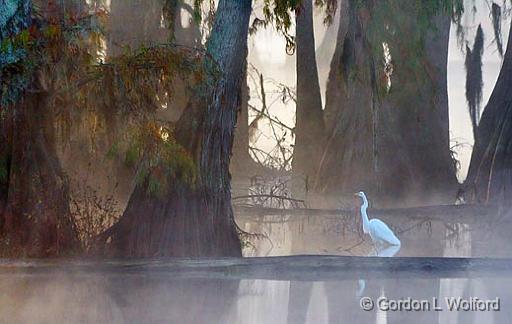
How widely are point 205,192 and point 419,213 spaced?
5.60 meters

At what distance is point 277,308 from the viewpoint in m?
8.89

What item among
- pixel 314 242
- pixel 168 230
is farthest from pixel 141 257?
pixel 314 242

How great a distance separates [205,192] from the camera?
1075cm

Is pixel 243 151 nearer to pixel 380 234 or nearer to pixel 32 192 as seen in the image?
pixel 380 234

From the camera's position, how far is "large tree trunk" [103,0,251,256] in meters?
10.5

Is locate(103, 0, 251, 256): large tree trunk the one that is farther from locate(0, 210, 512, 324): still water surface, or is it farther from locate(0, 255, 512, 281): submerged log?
locate(0, 210, 512, 324): still water surface

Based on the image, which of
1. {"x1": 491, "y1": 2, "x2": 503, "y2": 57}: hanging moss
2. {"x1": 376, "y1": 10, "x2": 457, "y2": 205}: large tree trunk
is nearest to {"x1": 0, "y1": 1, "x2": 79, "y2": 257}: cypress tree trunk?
{"x1": 376, "y1": 10, "x2": 457, "y2": 205}: large tree trunk

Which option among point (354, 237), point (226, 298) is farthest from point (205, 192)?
point (354, 237)

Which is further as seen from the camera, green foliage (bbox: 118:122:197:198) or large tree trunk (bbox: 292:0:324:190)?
large tree trunk (bbox: 292:0:324:190)

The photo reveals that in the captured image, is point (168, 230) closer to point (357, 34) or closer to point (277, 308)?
point (277, 308)

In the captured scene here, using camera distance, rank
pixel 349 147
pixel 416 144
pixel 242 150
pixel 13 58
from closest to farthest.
Answer: pixel 13 58 → pixel 349 147 → pixel 416 144 → pixel 242 150

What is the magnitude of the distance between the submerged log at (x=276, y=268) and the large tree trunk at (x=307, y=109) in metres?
8.56

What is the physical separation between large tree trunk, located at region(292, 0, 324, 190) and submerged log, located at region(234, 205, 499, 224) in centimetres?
293

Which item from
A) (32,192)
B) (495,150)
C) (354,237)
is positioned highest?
(495,150)
